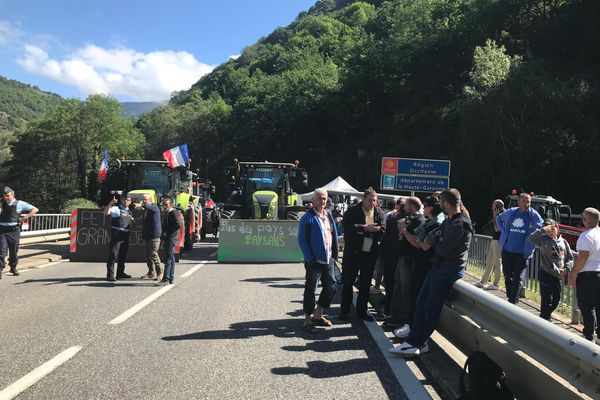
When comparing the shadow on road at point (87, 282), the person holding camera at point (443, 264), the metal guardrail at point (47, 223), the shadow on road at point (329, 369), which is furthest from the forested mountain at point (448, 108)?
the shadow on road at point (329, 369)

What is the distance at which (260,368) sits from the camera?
16.8 ft

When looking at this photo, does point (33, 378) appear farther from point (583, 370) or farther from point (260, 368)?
point (583, 370)

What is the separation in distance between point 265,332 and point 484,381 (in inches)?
128

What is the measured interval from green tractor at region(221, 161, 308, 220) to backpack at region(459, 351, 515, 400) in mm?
13641

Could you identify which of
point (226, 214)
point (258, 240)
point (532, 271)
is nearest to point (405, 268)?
point (532, 271)

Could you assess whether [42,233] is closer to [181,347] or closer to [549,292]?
[181,347]

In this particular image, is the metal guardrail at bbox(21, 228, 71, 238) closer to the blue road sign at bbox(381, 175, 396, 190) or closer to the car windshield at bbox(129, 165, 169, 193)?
the car windshield at bbox(129, 165, 169, 193)

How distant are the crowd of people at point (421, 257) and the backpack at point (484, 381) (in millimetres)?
1264

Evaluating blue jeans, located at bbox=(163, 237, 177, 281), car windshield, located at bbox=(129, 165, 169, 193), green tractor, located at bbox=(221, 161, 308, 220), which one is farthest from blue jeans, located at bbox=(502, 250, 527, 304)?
car windshield, located at bbox=(129, 165, 169, 193)

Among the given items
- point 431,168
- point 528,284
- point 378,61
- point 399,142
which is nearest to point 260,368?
point 528,284

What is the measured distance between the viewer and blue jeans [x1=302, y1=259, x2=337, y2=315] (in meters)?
6.75

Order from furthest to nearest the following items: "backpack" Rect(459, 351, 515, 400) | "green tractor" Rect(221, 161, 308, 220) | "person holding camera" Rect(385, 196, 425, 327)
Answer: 1. "green tractor" Rect(221, 161, 308, 220)
2. "person holding camera" Rect(385, 196, 425, 327)
3. "backpack" Rect(459, 351, 515, 400)

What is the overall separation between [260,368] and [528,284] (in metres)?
7.03

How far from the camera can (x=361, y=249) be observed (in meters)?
7.33
